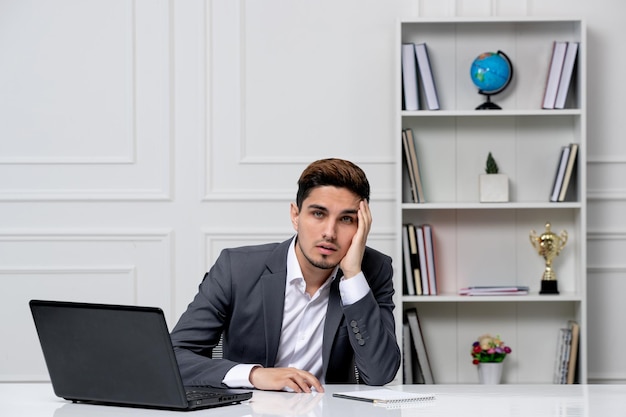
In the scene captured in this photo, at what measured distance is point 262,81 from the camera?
4.09 meters

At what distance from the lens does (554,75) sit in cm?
393

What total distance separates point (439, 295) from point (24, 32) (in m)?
2.29

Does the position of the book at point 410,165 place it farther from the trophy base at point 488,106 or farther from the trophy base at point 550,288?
the trophy base at point 550,288

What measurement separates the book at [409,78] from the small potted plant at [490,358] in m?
1.12

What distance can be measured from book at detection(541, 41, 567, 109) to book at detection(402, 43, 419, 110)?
0.59 meters

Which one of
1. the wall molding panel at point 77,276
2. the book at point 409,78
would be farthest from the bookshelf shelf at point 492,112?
the wall molding panel at point 77,276

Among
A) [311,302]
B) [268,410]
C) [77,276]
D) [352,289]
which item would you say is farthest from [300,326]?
[77,276]

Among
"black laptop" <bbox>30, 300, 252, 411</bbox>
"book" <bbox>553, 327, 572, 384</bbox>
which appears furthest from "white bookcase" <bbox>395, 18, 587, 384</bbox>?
"black laptop" <bbox>30, 300, 252, 411</bbox>

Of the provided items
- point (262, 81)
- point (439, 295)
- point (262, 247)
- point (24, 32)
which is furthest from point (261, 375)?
point (24, 32)

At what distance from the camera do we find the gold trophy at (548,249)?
394cm

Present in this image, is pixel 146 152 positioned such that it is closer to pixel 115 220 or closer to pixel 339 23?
pixel 115 220

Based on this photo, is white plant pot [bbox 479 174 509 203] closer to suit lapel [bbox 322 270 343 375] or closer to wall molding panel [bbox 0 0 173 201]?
wall molding panel [bbox 0 0 173 201]

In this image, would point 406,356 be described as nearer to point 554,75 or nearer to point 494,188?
point 494,188

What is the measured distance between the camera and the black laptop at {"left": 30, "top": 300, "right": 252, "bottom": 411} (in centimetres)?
173
